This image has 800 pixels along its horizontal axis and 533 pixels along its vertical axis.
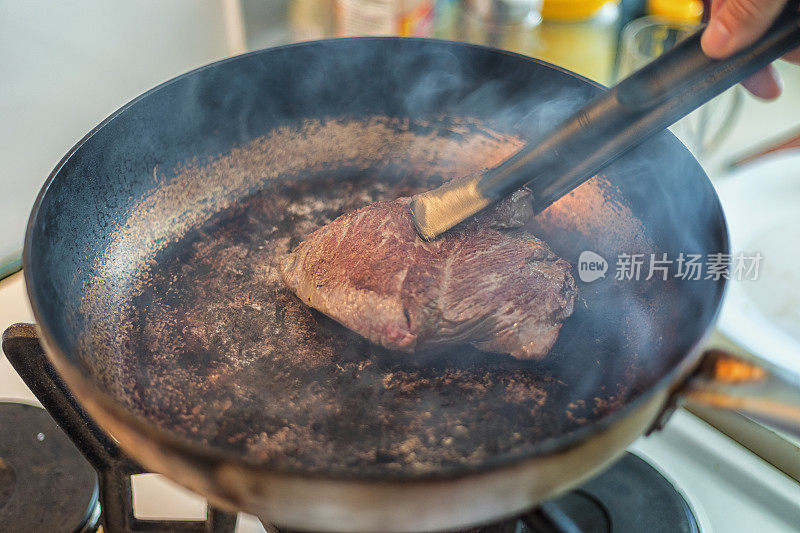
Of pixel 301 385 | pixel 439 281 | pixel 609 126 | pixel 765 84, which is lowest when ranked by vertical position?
pixel 301 385

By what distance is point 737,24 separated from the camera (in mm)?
822

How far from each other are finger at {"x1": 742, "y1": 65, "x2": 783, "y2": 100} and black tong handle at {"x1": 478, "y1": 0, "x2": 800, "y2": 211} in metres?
0.39

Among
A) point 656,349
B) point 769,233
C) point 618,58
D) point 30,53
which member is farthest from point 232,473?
point 618,58

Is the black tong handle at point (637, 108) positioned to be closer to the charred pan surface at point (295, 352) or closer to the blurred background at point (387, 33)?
the charred pan surface at point (295, 352)

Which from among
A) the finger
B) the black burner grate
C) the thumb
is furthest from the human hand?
the black burner grate

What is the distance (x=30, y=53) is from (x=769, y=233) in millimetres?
1734

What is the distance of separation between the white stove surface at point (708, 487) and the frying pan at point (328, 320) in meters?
0.28

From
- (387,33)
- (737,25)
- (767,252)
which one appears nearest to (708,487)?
(767,252)

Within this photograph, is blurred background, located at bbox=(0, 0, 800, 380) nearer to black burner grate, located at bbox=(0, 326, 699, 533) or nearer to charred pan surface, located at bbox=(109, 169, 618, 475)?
black burner grate, located at bbox=(0, 326, 699, 533)

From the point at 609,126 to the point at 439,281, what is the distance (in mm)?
335

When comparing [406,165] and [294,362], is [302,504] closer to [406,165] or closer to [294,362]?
[294,362]

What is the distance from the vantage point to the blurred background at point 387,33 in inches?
56.1

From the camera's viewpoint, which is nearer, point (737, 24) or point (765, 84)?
point (737, 24)

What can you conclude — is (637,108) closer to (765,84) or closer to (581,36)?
(765,84)
